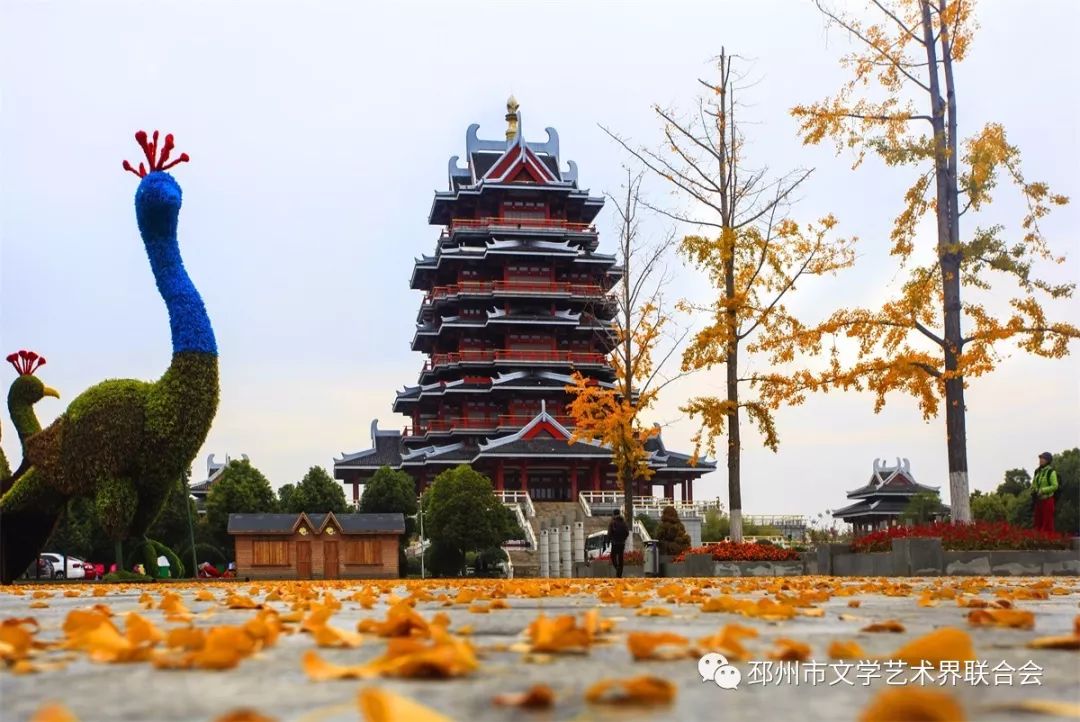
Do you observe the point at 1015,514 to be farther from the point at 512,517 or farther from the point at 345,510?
the point at 345,510

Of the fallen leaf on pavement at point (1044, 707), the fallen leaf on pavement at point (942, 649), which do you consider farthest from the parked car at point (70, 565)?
the fallen leaf on pavement at point (1044, 707)

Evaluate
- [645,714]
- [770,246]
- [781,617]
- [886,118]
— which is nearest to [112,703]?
[645,714]

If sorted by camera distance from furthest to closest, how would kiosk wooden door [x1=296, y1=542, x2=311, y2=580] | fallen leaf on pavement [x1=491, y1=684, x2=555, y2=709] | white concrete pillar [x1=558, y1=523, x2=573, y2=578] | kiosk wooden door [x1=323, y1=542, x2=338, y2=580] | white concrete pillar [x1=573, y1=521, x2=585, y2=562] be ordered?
kiosk wooden door [x1=323, y1=542, x2=338, y2=580]
kiosk wooden door [x1=296, y1=542, x2=311, y2=580]
white concrete pillar [x1=573, y1=521, x2=585, y2=562]
white concrete pillar [x1=558, y1=523, x2=573, y2=578]
fallen leaf on pavement [x1=491, y1=684, x2=555, y2=709]

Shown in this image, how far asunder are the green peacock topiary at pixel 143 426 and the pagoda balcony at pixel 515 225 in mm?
34752

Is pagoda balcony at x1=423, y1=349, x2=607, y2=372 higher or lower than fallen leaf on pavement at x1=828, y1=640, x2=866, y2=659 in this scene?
higher

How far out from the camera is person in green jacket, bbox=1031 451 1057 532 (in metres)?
14.8

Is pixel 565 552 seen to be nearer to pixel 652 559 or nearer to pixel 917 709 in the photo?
pixel 652 559

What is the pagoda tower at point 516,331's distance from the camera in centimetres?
4959

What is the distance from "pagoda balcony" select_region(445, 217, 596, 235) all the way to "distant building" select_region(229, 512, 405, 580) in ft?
55.3

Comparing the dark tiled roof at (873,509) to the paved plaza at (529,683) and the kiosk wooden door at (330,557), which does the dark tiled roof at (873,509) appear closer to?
the kiosk wooden door at (330,557)

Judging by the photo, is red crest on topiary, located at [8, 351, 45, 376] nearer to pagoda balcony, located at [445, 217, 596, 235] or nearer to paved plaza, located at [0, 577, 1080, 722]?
paved plaza, located at [0, 577, 1080, 722]

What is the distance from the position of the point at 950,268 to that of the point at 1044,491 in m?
3.43

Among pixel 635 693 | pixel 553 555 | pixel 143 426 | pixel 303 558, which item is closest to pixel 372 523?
pixel 303 558

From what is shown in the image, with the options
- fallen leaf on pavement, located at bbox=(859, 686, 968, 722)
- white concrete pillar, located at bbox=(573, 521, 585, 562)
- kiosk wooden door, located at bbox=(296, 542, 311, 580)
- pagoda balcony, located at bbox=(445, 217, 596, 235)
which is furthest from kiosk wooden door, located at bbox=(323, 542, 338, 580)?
fallen leaf on pavement, located at bbox=(859, 686, 968, 722)
